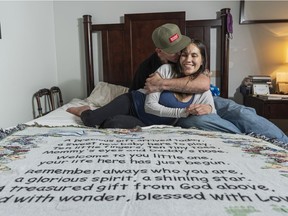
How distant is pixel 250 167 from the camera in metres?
0.78

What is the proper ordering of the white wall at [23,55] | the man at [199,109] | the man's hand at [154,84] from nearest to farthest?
1. the man at [199,109]
2. the man's hand at [154,84]
3. the white wall at [23,55]

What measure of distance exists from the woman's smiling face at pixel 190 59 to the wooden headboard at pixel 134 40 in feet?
3.41

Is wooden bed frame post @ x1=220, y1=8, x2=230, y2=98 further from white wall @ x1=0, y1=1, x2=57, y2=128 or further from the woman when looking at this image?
white wall @ x1=0, y1=1, x2=57, y2=128

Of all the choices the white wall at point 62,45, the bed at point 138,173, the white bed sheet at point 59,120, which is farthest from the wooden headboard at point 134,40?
the bed at point 138,173

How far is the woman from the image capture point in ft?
4.81

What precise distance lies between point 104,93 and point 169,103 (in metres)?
1.09

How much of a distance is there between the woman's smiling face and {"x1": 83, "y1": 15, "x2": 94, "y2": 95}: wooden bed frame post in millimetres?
1365

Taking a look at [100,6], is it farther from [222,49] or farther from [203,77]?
[203,77]

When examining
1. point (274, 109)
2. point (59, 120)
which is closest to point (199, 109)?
point (59, 120)

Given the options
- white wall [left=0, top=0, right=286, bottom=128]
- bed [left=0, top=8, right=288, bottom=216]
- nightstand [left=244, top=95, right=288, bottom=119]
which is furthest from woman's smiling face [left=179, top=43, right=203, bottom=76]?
white wall [left=0, top=0, right=286, bottom=128]

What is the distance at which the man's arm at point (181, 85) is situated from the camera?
4.87 ft

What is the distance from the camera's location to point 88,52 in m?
2.67

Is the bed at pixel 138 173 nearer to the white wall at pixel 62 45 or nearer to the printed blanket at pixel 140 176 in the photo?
the printed blanket at pixel 140 176

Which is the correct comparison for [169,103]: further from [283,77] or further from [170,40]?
[283,77]
